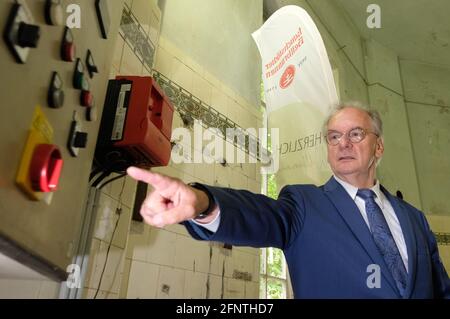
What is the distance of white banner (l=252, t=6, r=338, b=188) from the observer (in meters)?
1.83

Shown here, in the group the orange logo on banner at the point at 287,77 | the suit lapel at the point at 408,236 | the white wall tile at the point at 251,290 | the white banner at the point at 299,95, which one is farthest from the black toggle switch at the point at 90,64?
the white wall tile at the point at 251,290

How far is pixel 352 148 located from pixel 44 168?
105 cm

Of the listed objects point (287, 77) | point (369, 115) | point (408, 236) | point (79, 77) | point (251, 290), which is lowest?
point (251, 290)

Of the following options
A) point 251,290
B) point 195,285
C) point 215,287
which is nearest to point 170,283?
point 195,285

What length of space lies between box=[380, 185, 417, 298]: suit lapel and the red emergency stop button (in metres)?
0.92

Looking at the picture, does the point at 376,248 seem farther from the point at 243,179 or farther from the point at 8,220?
the point at 243,179

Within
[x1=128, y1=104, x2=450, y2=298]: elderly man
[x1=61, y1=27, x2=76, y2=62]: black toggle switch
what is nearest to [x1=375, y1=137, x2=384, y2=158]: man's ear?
[x1=128, y1=104, x2=450, y2=298]: elderly man

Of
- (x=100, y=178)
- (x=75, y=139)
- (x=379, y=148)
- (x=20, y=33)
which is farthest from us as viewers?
(x=379, y=148)

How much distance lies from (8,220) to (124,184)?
834 mm

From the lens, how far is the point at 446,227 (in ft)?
11.3

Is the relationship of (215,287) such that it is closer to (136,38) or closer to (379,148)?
(379,148)

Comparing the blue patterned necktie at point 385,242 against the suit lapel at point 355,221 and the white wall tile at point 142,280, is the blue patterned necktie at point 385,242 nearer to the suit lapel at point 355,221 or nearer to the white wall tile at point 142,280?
the suit lapel at point 355,221

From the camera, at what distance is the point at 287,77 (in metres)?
2.02
